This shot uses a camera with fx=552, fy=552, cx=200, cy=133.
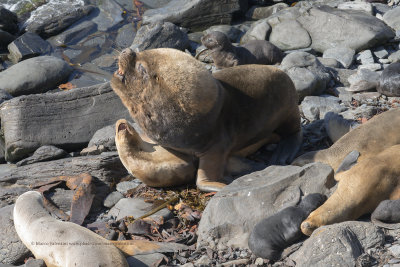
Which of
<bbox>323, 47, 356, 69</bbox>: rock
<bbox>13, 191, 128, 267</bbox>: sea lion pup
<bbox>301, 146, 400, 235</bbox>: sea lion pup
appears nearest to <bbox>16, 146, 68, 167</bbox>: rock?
<bbox>13, 191, 128, 267</bbox>: sea lion pup

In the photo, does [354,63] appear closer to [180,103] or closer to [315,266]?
[180,103]

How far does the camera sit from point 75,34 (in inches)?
517

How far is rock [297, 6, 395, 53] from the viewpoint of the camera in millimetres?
9336

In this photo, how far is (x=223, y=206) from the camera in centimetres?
445

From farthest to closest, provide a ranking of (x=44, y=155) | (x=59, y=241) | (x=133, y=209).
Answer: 1. (x=44, y=155)
2. (x=133, y=209)
3. (x=59, y=241)

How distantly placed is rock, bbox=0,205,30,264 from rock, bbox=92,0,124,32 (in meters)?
8.80

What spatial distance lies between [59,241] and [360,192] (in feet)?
Answer: 7.66

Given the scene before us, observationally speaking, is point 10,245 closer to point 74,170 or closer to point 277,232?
point 74,170

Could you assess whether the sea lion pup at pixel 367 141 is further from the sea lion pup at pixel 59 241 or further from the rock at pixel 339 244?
the sea lion pup at pixel 59 241

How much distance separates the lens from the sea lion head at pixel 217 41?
→ 9812mm

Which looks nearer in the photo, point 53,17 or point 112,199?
point 112,199

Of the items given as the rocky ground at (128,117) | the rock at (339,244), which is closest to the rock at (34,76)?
the rocky ground at (128,117)

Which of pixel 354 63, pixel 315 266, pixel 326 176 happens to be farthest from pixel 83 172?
pixel 354 63

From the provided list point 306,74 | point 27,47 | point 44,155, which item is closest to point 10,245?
point 44,155
